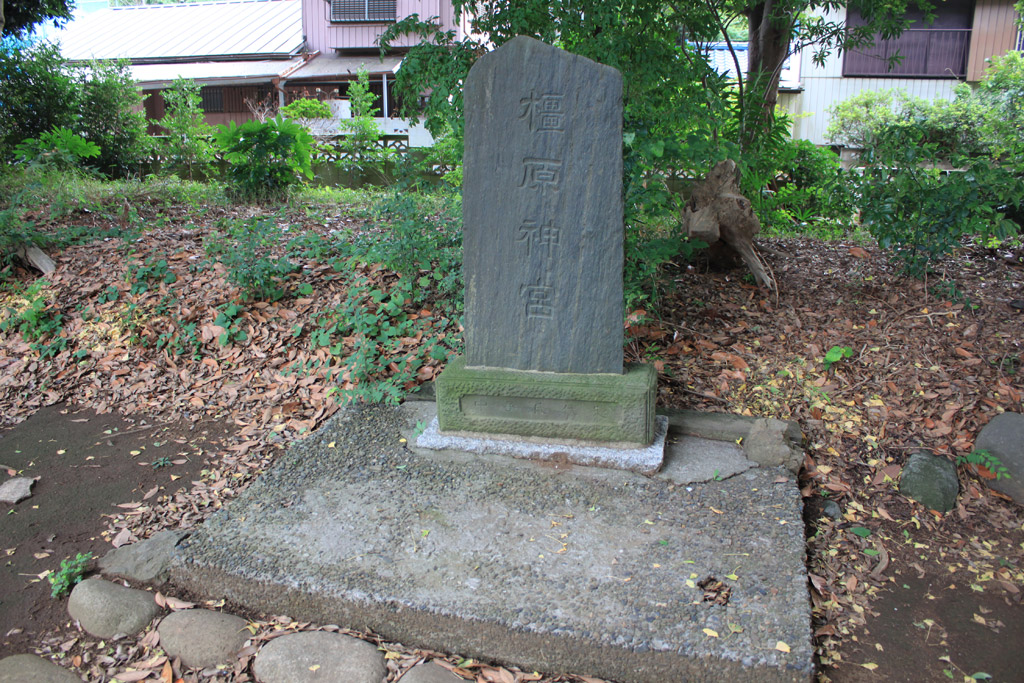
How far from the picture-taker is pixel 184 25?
63.2 ft

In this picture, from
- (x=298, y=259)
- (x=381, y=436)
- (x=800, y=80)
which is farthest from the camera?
(x=800, y=80)

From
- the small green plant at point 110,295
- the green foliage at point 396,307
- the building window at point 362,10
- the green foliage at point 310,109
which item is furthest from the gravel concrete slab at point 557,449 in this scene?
the building window at point 362,10

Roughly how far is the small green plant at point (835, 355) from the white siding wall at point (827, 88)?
39.0ft

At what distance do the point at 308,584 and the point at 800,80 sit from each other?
15.6 m

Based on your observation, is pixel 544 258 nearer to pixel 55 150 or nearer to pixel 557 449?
pixel 557 449

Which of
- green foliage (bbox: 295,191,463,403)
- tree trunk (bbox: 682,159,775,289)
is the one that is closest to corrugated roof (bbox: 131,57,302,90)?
green foliage (bbox: 295,191,463,403)

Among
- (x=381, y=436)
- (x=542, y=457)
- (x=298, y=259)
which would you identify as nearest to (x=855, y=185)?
(x=542, y=457)

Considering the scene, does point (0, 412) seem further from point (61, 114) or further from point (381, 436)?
point (61, 114)

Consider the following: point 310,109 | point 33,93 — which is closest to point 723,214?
point 33,93

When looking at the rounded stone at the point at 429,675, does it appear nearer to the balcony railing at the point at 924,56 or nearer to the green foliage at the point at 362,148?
the green foliage at the point at 362,148

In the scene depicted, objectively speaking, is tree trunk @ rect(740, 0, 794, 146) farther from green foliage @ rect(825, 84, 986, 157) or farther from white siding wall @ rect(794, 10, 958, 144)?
white siding wall @ rect(794, 10, 958, 144)

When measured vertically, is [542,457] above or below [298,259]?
below

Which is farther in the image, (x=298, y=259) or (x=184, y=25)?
(x=184, y=25)

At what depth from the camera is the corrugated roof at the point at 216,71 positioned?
16.1 meters
